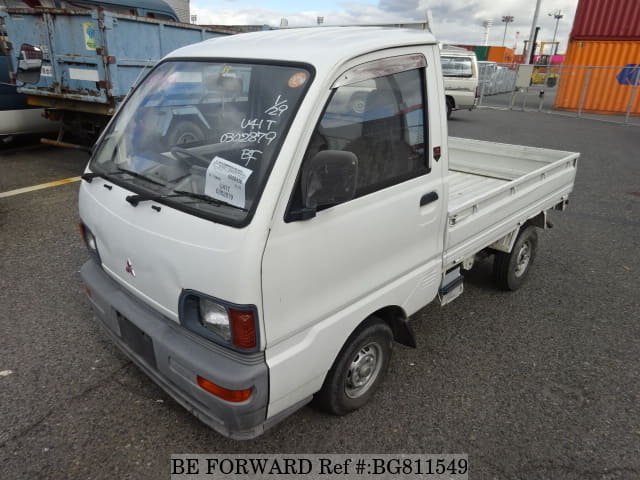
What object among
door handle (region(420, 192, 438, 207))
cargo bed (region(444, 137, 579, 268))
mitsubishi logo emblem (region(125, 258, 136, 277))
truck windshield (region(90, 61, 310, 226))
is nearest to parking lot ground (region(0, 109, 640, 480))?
cargo bed (region(444, 137, 579, 268))

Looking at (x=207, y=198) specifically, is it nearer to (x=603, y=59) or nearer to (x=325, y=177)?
(x=325, y=177)

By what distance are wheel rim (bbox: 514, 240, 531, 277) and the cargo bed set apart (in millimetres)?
371

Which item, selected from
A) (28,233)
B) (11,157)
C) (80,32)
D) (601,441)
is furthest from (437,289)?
(11,157)

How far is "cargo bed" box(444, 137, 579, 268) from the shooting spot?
3.11 metres

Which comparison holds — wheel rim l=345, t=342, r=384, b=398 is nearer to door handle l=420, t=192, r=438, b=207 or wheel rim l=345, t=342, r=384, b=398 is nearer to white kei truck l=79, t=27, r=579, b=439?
white kei truck l=79, t=27, r=579, b=439

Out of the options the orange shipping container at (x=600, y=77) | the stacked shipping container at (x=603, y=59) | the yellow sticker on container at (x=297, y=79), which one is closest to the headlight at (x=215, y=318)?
the yellow sticker on container at (x=297, y=79)

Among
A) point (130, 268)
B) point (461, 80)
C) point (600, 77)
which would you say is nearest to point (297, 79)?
point (130, 268)

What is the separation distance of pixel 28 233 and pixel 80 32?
10.4 feet

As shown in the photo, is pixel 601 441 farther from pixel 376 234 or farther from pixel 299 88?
pixel 299 88

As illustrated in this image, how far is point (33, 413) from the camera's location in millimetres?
2662

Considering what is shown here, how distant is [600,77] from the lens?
18.0 metres

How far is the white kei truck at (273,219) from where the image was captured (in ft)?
6.40

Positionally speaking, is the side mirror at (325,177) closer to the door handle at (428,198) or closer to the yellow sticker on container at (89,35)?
the door handle at (428,198)

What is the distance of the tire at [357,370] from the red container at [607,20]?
20.2m
